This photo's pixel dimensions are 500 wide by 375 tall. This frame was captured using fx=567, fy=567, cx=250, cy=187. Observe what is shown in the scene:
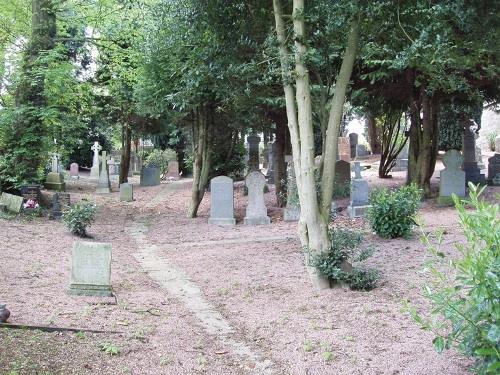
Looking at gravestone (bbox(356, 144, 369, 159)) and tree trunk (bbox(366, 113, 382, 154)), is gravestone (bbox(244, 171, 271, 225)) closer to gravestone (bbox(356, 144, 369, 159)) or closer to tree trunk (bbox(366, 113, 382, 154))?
gravestone (bbox(356, 144, 369, 159))

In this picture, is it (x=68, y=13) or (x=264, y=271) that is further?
(x=68, y=13)

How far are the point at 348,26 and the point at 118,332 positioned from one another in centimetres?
468

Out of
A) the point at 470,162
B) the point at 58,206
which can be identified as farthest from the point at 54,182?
the point at 470,162

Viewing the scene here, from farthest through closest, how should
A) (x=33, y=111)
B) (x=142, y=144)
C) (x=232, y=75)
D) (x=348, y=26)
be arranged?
(x=142, y=144)
(x=33, y=111)
(x=232, y=75)
(x=348, y=26)

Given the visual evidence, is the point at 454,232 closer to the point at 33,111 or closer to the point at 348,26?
the point at 348,26

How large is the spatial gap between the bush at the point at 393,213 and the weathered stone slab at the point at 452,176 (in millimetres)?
5737

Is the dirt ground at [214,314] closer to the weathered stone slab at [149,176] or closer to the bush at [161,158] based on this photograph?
the weathered stone slab at [149,176]

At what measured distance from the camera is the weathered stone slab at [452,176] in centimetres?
1638

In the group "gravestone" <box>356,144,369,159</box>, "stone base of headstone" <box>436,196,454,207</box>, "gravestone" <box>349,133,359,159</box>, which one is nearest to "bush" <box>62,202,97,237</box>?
"stone base of headstone" <box>436,196,454,207</box>

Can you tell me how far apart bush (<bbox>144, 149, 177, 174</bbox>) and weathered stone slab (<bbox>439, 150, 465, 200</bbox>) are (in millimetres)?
20418

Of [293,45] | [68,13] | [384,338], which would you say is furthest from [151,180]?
[384,338]

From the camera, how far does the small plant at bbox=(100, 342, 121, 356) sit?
5129mm

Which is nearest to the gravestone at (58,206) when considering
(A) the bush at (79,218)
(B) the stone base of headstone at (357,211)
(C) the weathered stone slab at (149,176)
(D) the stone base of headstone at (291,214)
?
(A) the bush at (79,218)

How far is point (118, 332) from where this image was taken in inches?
227
